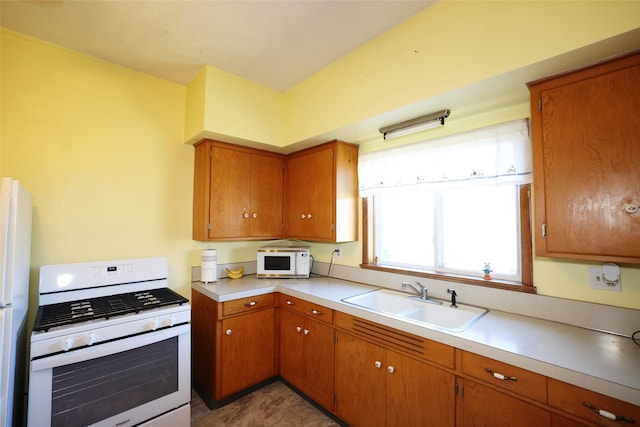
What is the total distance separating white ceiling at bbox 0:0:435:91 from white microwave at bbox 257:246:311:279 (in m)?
1.64

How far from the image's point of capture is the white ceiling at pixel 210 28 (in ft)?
5.16

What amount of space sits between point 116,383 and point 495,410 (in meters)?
1.97

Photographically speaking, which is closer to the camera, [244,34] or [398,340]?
[398,340]

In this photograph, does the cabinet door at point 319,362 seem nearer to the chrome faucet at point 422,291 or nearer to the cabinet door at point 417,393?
the cabinet door at point 417,393

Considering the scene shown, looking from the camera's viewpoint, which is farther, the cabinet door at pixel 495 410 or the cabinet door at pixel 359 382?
the cabinet door at pixel 359 382

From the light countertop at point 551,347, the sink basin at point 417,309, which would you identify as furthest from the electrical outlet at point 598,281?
the sink basin at point 417,309

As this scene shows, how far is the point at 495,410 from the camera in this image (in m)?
1.21

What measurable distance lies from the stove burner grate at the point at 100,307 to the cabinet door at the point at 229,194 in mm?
657

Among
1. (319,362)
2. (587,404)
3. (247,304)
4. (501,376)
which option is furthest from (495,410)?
(247,304)

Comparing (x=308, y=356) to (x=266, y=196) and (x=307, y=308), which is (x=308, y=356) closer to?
(x=307, y=308)

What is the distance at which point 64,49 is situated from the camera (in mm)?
1966

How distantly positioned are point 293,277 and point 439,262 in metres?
1.33

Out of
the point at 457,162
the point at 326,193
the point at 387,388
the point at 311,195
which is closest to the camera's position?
the point at 387,388

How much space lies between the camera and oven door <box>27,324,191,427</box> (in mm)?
1341
